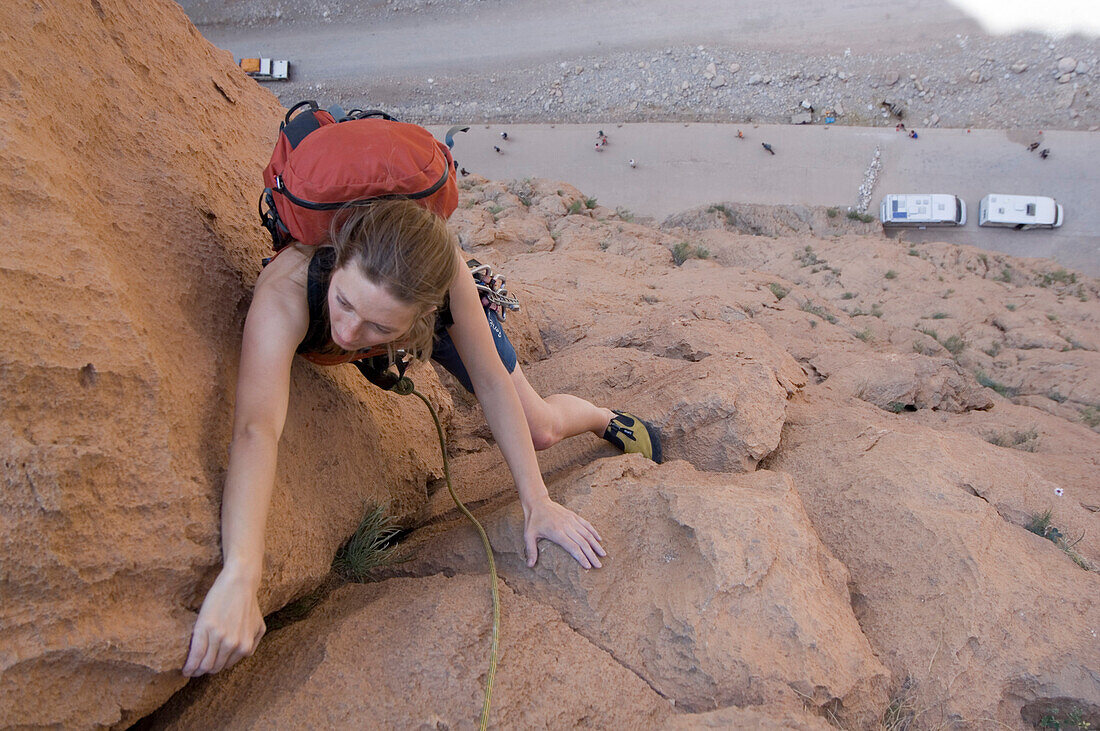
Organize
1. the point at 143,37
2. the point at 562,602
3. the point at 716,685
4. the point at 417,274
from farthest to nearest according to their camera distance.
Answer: the point at 143,37, the point at 562,602, the point at 716,685, the point at 417,274

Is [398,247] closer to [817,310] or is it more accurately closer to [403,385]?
[403,385]

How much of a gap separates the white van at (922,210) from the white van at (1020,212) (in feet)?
1.08

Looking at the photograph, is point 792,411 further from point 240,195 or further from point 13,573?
point 13,573

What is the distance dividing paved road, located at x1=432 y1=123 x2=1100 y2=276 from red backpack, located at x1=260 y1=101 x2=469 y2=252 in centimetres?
861

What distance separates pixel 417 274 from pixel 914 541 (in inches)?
71.7

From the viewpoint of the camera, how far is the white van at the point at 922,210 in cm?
964

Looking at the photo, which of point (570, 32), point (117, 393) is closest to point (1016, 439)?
point (117, 393)

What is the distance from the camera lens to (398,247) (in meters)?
1.66

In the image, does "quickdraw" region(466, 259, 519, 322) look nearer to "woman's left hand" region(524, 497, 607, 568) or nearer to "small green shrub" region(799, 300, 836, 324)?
"woman's left hand" region(524, 497, 607, 568)

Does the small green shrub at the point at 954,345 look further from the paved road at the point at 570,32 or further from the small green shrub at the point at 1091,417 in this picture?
the paved road at the point at 570,32

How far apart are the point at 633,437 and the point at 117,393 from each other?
1797 mm

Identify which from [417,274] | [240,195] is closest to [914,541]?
[417,274]

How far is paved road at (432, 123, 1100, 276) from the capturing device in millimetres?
9969

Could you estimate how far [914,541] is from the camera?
7.66 ft
